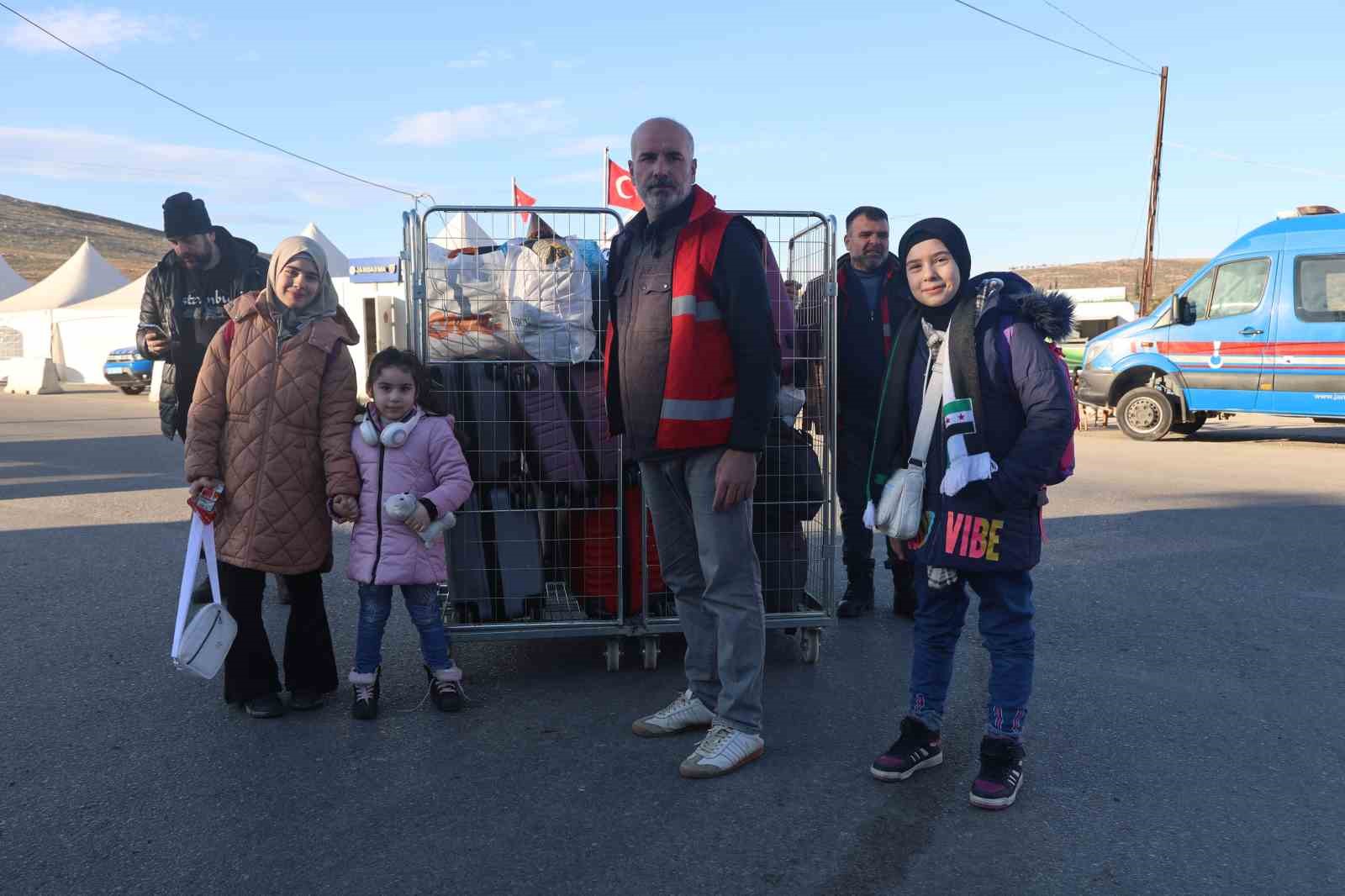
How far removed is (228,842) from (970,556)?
7.74 feet

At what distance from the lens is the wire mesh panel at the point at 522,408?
4.47 metres

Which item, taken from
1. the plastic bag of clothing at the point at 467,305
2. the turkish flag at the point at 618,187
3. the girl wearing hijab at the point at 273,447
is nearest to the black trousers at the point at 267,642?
the girl wearing hijab at the point at 273,447

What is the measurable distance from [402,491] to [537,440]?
637mm

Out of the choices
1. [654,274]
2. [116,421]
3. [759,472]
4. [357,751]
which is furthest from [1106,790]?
[116,421]

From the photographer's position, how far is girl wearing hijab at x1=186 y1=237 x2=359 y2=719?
4.13m

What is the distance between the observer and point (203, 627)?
401cm

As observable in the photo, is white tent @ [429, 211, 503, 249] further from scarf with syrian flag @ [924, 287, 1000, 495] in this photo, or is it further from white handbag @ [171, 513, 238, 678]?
scarf with syrian flag @ [924, 287, 1000, 495]

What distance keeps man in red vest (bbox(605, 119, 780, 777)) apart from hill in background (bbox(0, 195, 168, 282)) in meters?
110

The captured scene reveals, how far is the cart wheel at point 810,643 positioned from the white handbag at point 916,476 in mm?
1360

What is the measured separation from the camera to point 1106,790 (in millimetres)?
3461

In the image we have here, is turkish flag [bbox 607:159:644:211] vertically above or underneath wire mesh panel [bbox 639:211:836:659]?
above

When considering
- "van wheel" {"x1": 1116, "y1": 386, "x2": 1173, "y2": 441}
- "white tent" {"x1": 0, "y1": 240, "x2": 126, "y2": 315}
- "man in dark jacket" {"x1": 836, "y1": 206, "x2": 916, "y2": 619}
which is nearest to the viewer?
"man in dark jacket" {"x1": 836, "y1": 206, "x2": 916, "y2": 619}

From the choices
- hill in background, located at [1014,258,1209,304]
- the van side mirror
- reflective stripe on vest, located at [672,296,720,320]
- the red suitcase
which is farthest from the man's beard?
hill in background, located at [1014,258,1209,304]

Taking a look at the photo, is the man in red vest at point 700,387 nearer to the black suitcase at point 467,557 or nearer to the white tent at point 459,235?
the white tent at point 459,235
